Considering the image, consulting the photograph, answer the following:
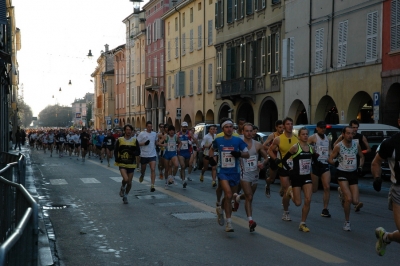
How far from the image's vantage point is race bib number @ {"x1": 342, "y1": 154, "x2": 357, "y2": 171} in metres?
12.6

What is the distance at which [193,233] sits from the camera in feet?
37.5

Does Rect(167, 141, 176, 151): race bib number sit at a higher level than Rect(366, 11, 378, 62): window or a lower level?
lower

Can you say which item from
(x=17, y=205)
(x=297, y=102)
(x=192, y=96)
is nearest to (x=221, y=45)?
(x=192, y=96)

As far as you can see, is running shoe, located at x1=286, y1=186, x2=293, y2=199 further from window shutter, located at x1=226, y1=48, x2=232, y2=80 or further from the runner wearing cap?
window shutter, located at x1=226, y1=48, x2=232, y2=80

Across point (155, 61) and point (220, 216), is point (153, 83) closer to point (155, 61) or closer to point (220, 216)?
point (155, 61)

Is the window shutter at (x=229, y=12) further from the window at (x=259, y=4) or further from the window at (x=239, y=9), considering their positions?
the window at (x=259, y=4)

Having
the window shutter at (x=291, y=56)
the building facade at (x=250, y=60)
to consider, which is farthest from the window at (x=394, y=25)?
the building facade at (x=250, y=60)

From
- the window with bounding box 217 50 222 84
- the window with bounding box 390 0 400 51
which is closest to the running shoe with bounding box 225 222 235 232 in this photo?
the window with bounding box 390 0 400 51

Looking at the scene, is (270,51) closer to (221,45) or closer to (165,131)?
(221,45)

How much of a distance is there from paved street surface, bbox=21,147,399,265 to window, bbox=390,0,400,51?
10.8 m

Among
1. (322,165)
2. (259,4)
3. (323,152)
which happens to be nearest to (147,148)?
(323,152)

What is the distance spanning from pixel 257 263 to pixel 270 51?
1267 inches

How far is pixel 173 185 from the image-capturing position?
21.1 m

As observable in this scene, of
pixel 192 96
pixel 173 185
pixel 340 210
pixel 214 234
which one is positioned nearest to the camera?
pixel 214 234
